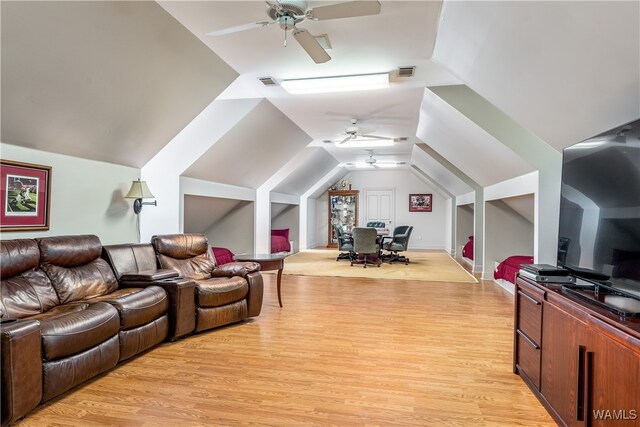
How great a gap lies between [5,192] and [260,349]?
7.86 ft

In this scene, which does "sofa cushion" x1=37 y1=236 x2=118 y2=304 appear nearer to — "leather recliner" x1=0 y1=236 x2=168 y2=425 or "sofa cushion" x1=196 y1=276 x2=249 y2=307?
"leather recliner" x1=0 y1=236 x2=168 y2=425

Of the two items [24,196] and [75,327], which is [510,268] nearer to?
[75,327]

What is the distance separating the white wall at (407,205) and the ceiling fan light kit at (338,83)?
8.47 meters

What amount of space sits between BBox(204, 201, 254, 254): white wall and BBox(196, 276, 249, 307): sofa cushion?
3.76 meters

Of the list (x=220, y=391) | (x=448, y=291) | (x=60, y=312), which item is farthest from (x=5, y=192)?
(x=448, y=291)

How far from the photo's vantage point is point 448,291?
5.57 meters

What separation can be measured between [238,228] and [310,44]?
5.56m

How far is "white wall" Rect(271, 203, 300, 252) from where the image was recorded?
10891 millimetres

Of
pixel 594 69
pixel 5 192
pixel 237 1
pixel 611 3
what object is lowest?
pixel 5 192

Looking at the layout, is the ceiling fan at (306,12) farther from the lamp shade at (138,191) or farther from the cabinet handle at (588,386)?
the lamp shade at (138,191)

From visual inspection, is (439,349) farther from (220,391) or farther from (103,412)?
(103,412)

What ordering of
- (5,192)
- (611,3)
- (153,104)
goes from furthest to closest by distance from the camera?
(153,104) → (5,192) → (611,3)

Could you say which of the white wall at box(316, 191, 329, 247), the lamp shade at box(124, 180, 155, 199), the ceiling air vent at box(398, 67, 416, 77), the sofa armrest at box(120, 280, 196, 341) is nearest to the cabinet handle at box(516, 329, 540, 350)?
the ceiling air vent at box(398, 67, 416, 77)

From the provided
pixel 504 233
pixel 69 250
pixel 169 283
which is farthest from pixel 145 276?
pixel 504 233
